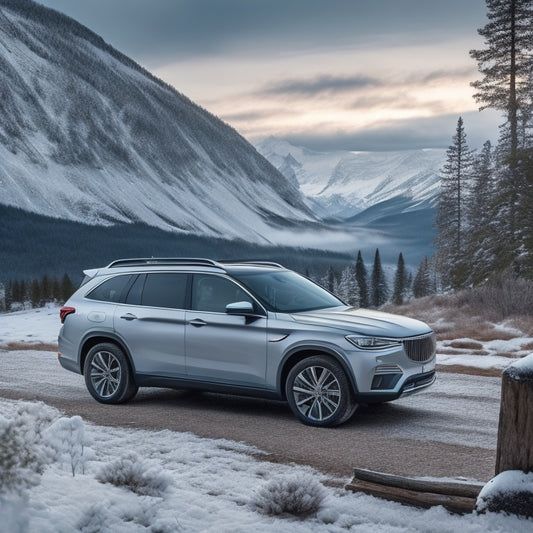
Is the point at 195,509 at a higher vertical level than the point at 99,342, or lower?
lower

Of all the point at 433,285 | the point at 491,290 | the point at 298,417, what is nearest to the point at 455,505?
the point at 298,417

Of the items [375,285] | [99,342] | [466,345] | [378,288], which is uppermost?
[375,285]

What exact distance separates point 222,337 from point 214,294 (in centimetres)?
64

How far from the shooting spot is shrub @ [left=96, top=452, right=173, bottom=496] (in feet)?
18.3

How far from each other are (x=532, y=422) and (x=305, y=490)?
1.56m

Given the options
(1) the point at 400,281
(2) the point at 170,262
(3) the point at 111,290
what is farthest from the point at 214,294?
(1) the point at 400,281

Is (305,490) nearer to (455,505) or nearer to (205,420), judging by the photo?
(455,505)

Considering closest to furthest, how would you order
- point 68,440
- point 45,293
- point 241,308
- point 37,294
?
point 68,440 < point 241,308 < point 45,293 < point 37,294

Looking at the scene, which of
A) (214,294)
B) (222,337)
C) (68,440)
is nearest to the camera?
(68,440)

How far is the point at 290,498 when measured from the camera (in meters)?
5.26

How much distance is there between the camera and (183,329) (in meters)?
9.47

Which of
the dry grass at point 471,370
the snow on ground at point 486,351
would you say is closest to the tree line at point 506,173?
the snow on ground at point 486,351

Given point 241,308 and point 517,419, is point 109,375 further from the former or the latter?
point 517,419

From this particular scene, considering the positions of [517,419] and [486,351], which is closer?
[517,419]
